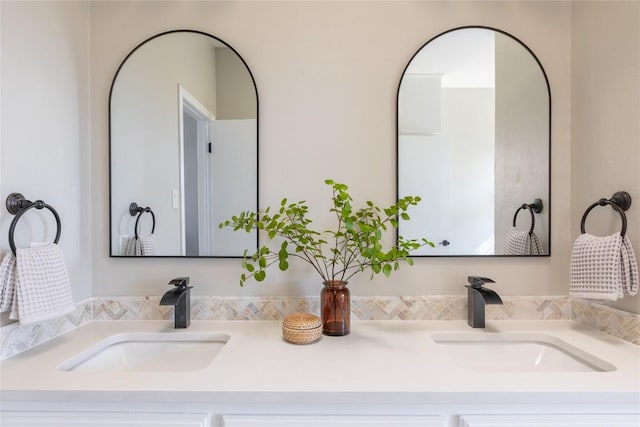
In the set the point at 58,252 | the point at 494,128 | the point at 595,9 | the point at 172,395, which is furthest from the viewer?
the point at 494,128

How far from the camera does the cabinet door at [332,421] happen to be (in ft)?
2.55

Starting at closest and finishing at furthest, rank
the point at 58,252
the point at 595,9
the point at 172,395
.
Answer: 1. the point at 172,395
2. the point at 58,252
3. the point at 595,9

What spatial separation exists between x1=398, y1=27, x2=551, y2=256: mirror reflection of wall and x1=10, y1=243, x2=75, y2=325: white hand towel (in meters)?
1.15

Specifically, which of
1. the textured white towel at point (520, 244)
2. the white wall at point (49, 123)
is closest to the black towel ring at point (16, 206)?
the white wall at point (49, 123)

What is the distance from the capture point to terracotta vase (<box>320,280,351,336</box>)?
1.11 m

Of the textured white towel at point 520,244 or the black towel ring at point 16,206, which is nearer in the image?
the black towel ring at point 16,206

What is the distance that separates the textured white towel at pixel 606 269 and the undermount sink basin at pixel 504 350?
20 cm

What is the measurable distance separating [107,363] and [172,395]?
500 millimetres

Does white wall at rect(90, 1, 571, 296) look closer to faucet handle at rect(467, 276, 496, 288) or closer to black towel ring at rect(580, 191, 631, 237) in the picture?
faucet handle at rect(467, 276, 496, 288)

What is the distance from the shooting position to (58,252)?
40.9 inches

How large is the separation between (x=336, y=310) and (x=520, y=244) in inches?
30.1

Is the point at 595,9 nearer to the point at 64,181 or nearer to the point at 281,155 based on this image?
the point at 281,155

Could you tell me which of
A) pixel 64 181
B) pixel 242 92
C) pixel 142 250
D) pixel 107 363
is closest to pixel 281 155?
pixel 242 92

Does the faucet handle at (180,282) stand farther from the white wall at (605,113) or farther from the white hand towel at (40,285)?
the white wall at (605,113)
